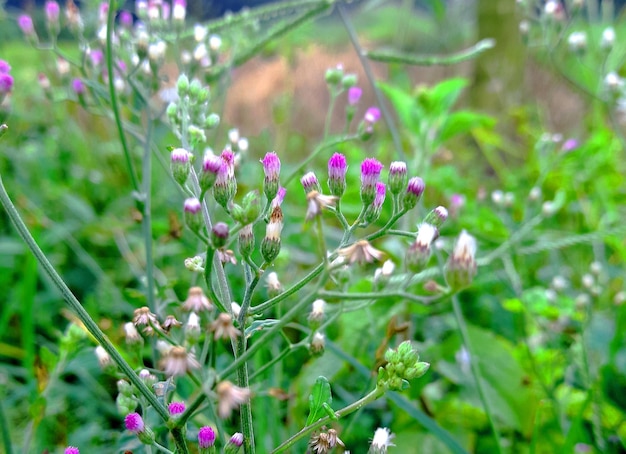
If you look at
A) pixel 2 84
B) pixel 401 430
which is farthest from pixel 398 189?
pixel 401 430

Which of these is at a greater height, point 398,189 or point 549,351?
point 398,189

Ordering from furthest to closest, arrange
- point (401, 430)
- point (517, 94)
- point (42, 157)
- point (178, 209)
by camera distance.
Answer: point (517, 94), point (42, 157), point (178, 209), point (401, 430)

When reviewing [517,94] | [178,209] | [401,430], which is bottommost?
[517,94]

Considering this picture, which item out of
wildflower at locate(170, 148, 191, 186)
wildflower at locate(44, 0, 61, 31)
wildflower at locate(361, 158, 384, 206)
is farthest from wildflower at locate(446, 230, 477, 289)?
wildflower at locate(44, 0, 61, 31)

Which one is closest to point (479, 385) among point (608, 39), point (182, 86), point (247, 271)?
point (247, 271)

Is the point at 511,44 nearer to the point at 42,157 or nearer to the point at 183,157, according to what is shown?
the point at 42,157

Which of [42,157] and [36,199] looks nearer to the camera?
[36,199]
